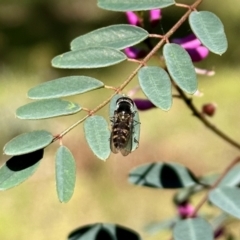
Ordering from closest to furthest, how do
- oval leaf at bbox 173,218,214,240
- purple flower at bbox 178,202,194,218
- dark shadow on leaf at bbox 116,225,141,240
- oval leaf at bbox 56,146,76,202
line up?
1. oval leaf at bbox 56,146,76,202
2. oval leaf at bbox 173,218,214,240
3. dark shadow on leaf at bbox 116,225,141,240
4. purple flower at bbox 178,202,194,218

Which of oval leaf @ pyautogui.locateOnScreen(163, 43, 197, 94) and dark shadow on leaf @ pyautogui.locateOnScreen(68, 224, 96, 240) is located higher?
oval leaf @ pyautogui.locateOnScreen(163, 43, 197, 94)

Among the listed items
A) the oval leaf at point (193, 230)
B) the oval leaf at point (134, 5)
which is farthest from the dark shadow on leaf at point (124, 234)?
the oval leaf at point (134, 5)

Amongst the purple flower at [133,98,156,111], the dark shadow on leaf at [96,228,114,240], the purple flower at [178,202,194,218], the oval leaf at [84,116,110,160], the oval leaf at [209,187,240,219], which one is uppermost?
the oval leaf at [84,116,110,160]

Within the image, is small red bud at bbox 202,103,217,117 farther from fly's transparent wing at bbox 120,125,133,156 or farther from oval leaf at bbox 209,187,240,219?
fly's transparent wing at bbox 120,125,133,156

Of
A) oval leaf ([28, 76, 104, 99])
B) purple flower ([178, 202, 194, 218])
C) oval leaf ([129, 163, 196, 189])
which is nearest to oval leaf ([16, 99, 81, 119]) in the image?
oval leaf ([28, 76, 104, 99])

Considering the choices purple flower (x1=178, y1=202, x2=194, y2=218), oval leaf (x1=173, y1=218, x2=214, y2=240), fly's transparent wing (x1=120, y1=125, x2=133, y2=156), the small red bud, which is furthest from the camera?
purple flower (x1=178, y1=202, x2=194, y2=218)

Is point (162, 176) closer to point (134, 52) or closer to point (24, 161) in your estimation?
point (134, 52)

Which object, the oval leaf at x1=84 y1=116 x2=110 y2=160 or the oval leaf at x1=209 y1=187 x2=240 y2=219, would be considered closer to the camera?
the oval leaf at x1=84 y1=116 x2=110 y2=160
